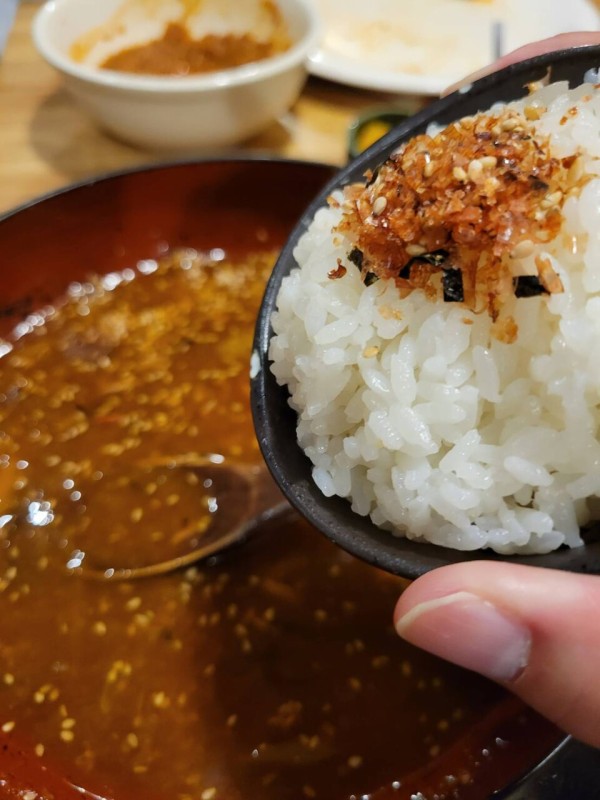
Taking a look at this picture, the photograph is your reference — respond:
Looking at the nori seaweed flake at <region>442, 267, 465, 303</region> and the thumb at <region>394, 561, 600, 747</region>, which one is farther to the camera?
the nori seaweed flake at <region>442, 267, 465, 303</region>

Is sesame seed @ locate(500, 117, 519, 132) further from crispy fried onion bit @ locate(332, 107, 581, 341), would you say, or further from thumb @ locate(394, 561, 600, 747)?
thumb @ locate(394, 561, 600, 747)

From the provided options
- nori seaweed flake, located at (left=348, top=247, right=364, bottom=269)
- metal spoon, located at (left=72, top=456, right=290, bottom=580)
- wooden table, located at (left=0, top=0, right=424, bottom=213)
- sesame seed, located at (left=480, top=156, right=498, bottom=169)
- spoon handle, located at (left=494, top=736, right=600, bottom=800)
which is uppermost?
sesame seed, located at (left=480, top=156, right=498, bottom=169)

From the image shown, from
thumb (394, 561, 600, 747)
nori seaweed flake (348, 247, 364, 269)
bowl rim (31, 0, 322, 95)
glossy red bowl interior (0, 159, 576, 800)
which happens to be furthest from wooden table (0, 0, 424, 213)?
thumb (394, 561, 600, 747)

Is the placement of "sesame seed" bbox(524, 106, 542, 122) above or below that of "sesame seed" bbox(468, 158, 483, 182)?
above

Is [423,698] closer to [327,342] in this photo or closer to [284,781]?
[284,781]

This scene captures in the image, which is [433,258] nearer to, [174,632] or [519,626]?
[519,626]

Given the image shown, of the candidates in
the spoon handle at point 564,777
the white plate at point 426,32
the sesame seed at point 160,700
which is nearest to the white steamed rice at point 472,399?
the spoon handle at point 564,777
